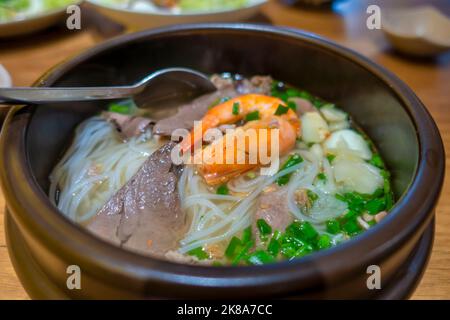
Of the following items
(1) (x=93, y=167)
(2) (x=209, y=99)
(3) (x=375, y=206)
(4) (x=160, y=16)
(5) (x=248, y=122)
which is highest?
(4) (x=160, y=16)

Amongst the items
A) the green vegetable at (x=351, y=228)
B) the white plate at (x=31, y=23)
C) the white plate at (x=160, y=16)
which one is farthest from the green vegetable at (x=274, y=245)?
the white plate at (x=31, y=23)

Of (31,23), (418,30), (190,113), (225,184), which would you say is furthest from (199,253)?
(418,30)

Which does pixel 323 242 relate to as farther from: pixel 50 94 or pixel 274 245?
pixel 50 94

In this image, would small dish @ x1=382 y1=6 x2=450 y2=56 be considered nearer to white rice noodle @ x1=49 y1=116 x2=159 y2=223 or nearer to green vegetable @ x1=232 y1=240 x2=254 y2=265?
white rice noodle @ x1=49 y1=116 x2=159 y2=223

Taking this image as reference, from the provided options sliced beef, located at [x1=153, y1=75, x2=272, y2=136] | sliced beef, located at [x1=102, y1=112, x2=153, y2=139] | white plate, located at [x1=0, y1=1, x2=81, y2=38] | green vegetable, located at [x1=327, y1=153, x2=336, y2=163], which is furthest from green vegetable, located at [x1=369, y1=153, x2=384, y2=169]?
white plate, located at [x1=0, y1=1, x2=81, y2=38]

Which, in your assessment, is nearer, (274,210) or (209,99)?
(274,210)
